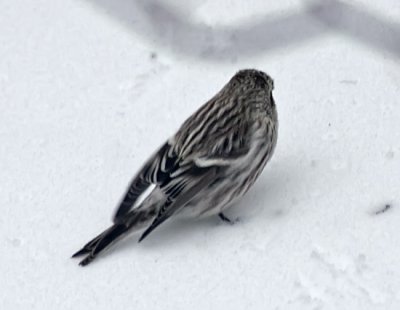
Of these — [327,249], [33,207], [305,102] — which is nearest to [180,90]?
[305,102]

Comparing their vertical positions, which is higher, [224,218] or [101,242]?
[101,242]

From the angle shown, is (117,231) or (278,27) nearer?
(278,27)

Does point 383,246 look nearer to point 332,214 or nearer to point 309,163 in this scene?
point 332,214

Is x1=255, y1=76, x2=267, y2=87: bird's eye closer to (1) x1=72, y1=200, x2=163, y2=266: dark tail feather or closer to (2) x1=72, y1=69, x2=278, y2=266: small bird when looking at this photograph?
(2) x1=72, y1=69, x2=278, y2=266: small bird

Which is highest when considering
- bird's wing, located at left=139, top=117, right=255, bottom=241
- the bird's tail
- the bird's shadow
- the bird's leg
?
the bird's shadow

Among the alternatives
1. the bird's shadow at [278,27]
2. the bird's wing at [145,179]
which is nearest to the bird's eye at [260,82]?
the bird's wing at [145,179]

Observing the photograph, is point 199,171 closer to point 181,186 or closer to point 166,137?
point 181,186

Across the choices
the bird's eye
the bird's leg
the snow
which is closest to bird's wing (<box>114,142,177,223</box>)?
the snow

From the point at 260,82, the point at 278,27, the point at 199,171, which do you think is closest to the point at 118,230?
the point at 199,171
